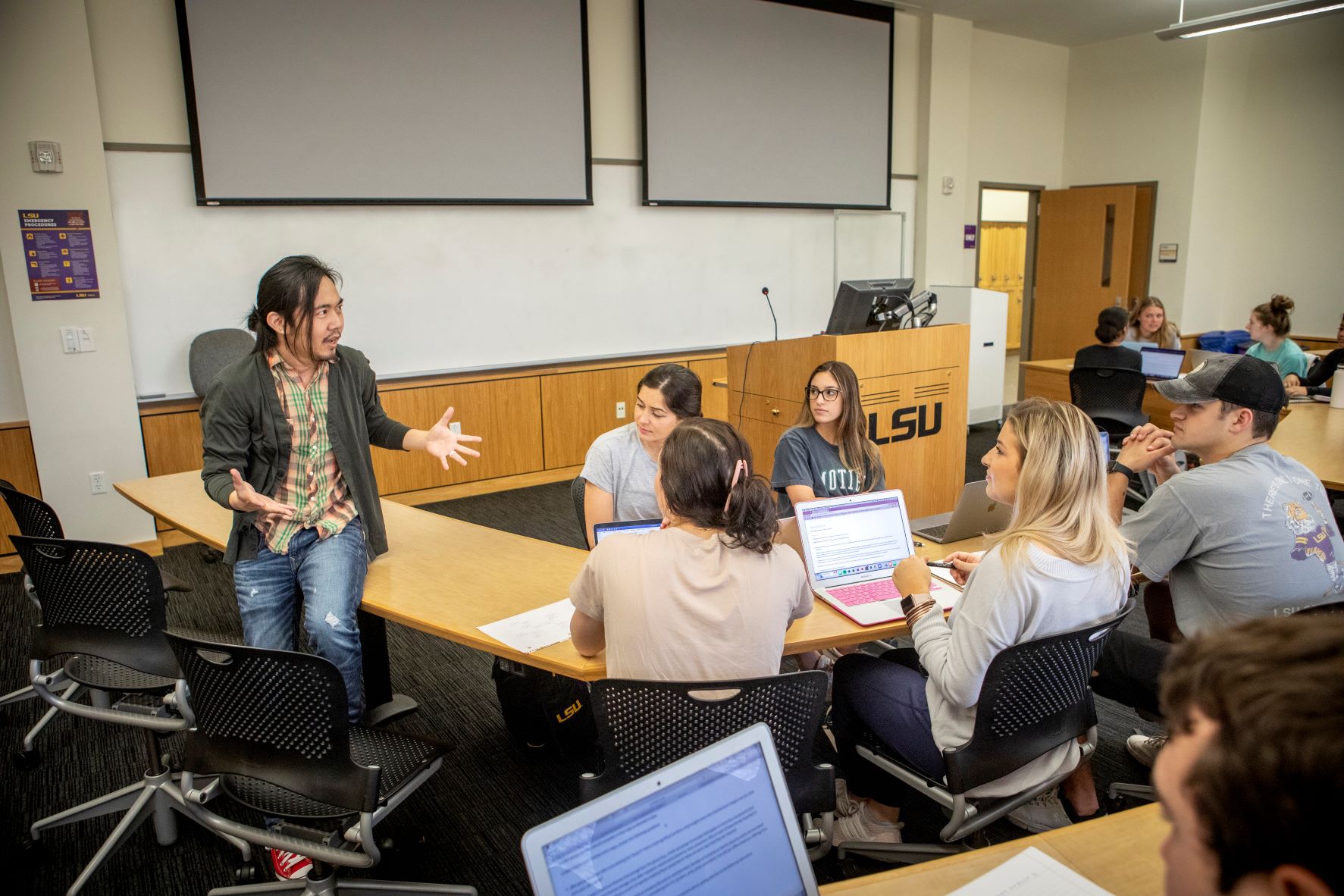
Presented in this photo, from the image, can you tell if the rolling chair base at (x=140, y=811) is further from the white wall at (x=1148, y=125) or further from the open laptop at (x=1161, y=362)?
the white wall at (x=1148, y=125)

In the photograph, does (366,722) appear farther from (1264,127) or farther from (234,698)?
(1264,127)

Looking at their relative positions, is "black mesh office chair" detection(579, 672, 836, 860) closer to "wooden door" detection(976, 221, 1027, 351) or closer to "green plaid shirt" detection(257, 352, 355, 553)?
"green plaid shirt" detection(257, 352, 355, 553)

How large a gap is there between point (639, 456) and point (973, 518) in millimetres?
1074

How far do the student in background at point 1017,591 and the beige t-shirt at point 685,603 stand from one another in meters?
0.41

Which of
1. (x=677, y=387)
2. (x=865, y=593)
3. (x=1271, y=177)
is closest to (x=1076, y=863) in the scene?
(x=865, y=593)

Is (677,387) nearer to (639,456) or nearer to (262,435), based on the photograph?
(639,456)

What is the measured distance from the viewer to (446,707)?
3.15 meters

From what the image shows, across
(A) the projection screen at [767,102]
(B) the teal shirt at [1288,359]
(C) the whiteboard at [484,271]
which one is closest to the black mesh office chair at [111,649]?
(C) the whiteboard at [484,271]

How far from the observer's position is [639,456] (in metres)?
2.82

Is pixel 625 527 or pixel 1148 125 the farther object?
pixel 1148 125

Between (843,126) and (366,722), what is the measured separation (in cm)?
622

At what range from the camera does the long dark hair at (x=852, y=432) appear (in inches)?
118

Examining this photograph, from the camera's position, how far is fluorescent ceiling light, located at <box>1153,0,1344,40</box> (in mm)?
5496

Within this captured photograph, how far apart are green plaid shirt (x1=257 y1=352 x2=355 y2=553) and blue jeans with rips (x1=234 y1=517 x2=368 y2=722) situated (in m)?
0.03
